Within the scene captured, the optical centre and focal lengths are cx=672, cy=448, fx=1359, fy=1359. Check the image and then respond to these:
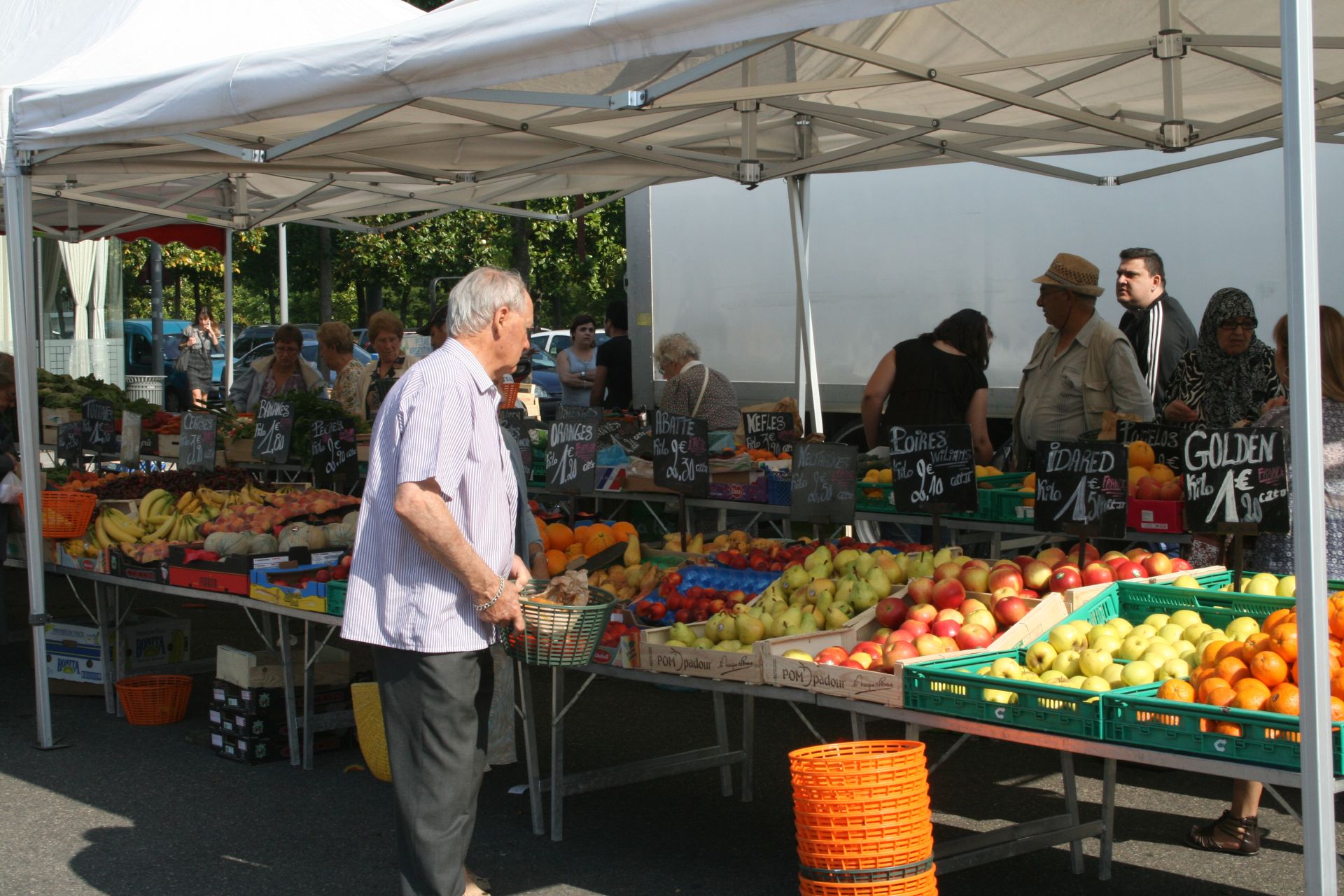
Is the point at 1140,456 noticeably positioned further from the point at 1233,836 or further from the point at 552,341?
the point at 552,341

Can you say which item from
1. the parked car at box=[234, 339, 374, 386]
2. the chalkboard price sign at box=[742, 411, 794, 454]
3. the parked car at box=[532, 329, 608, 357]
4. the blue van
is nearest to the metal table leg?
the chalkboard price sign at box=[742, 411, 794, 454]

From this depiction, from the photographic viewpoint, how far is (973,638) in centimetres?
386

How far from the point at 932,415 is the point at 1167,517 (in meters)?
1.58

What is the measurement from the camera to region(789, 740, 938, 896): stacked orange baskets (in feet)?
10.8

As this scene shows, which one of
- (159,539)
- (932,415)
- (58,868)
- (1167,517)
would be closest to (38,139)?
(159,539)

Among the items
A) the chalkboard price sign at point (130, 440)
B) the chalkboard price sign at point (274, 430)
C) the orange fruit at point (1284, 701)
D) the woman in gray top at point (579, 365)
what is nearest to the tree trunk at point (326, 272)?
the woman in gray top at point (579, 365)

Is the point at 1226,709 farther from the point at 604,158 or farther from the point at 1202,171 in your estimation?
the point at 1202,171

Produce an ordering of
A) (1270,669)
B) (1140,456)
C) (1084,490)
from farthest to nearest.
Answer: (1140,456), (1084,490), (1270,669)

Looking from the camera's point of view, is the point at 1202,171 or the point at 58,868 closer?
the point at 58,868

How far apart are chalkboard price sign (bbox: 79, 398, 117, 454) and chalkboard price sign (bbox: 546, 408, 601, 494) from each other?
4514 millimetres

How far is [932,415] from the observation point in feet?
21.7

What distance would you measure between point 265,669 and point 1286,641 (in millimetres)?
4085

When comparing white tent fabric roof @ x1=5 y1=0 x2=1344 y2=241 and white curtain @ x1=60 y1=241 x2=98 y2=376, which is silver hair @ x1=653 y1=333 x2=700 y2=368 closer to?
white tent fabric roof @ x1=5 y1=0 x2=1344 y2=241

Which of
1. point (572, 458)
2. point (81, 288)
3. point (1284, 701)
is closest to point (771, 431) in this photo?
point (572, 458)
